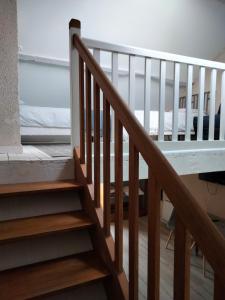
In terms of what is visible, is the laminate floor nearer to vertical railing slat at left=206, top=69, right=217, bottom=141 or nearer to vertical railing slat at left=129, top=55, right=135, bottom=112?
vertical railing slat at left=206, top=69, right=217, bottom=141

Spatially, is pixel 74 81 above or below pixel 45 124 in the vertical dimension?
above

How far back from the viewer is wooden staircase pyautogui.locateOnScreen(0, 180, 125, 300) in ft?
3.74

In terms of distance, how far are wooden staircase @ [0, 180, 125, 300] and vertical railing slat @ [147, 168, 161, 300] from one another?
0.37 m

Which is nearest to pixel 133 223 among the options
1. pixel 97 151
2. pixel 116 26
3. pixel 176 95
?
pixel 97 151

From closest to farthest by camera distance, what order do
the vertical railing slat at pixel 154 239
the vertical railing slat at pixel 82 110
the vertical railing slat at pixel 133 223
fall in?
the vertical railing slat at pixel 154 239
the vertical railing slat at pixel 133 223
the vertical railing slat at pixel 82 110

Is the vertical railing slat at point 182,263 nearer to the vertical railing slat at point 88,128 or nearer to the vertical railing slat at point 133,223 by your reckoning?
the vertical railing slat at point 133,223

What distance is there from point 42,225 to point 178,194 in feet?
2.87

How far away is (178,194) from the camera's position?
79cm

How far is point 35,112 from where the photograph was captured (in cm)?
312

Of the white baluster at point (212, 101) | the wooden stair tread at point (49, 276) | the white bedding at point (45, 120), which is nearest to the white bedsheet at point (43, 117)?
the white bedding at point (45, 120)

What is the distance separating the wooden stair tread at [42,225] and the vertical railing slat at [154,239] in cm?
55

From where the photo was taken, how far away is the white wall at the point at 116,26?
3355mm

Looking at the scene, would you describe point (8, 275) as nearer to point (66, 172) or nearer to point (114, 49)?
point (66, 172)

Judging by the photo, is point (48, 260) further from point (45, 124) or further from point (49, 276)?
point (45, 124)
